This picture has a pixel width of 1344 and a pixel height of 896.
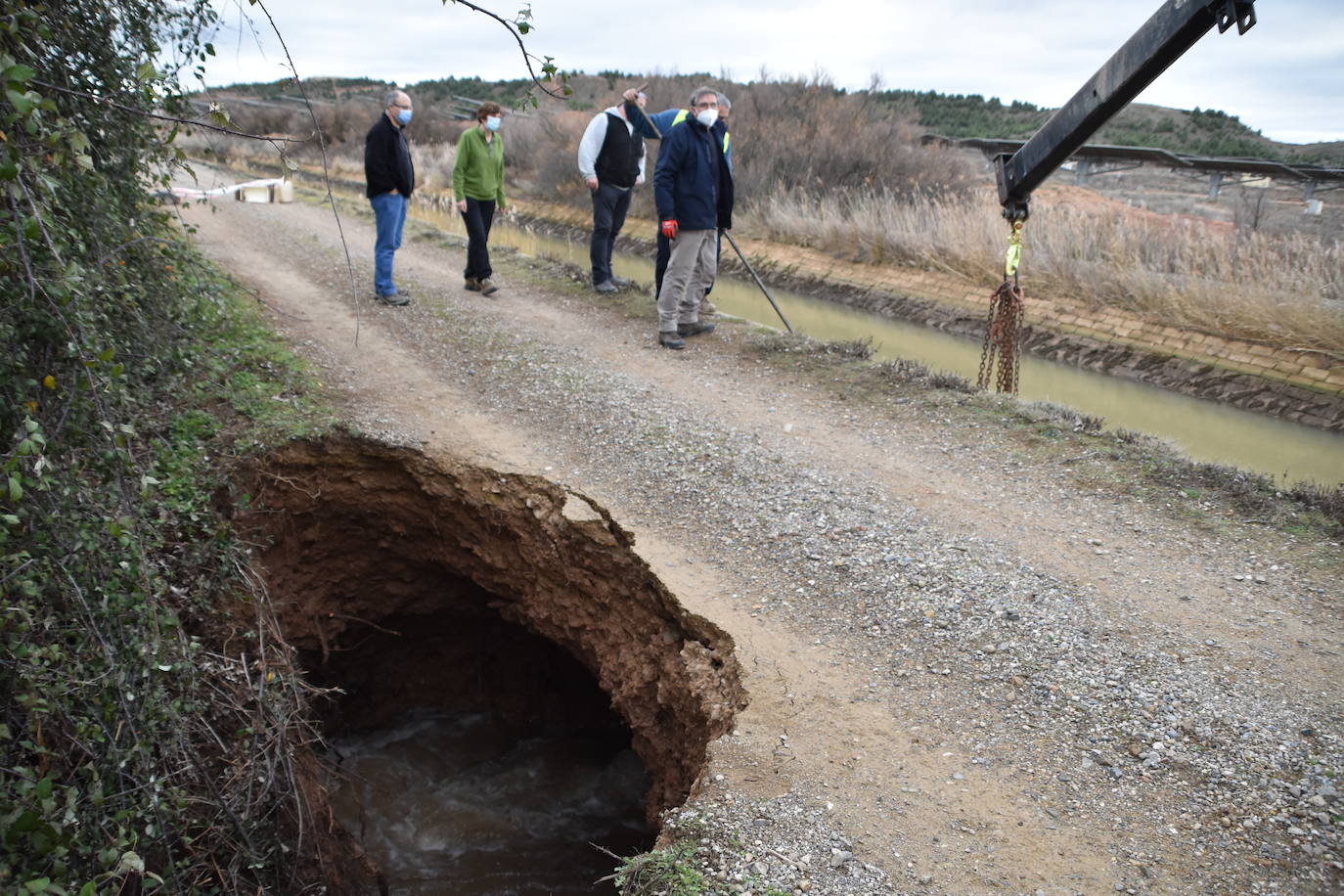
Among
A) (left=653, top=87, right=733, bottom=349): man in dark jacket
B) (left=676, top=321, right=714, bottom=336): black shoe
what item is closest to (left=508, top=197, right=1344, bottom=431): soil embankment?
(left=676, top=321, right=714, bottom=336): black shoe

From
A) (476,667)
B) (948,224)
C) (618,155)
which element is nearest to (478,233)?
(618,155)

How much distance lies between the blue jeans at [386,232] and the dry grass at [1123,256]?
950 centimetres

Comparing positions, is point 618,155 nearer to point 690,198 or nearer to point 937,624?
point 690,198

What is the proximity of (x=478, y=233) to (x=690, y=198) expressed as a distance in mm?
3185

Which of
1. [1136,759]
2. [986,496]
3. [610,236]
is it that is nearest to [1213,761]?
[1136,759]

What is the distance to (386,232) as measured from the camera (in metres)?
9.77

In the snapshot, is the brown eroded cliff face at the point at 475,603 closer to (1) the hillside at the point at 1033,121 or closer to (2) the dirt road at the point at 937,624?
(2) the dirt road at the point at 937,624

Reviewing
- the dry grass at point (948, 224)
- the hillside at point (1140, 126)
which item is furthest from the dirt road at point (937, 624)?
the hillside at point (1140, 126)

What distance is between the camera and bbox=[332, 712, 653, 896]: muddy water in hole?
6160 millimetres

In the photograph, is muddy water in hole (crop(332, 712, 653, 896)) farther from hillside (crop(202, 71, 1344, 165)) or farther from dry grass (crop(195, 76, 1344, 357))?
hillside (crop(202, 71, 1344, 165))

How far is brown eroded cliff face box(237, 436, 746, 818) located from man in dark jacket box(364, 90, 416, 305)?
403 cm

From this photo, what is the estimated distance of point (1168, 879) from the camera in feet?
10.7

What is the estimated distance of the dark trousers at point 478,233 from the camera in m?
10.5

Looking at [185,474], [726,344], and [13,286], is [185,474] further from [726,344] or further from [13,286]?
[726,344]
